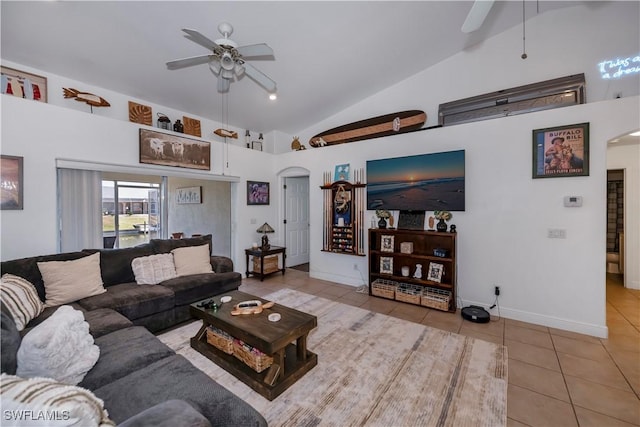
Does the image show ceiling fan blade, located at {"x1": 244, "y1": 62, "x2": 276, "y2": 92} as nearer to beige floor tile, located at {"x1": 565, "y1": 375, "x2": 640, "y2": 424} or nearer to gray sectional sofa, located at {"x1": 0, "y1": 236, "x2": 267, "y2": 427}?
gray sectional sofa, located at {"x1": 0, "y1": 236, "x2": 267, "y2": 427}

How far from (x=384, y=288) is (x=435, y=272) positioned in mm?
800

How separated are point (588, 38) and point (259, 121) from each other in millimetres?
5100

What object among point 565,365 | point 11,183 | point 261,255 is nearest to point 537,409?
point 565,365

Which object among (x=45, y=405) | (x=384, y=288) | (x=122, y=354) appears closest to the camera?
(x=45, y=405)

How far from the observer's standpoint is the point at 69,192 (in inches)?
141

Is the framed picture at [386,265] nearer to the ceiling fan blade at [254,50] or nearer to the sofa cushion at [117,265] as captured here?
the ceiling fan blade at [254,50]

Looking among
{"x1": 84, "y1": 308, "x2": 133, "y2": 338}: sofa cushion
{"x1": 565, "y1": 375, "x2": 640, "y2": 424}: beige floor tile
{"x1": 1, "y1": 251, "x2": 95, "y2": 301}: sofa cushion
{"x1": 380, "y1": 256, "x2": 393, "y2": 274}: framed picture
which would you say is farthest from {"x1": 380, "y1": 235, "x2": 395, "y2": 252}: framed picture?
{"x1": 1, "y1": 251, "x2": 95, "y2": 301}: sofa cushion

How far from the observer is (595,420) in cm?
178

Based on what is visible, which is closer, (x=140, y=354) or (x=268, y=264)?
(x=140, y=354)

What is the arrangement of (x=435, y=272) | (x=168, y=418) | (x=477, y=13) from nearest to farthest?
1. (x=168, y=418)
2. (x=477, y=13)
3. (x=435, y=272)

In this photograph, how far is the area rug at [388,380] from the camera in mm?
1816

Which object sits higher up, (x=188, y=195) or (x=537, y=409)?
(x=188, y=195)

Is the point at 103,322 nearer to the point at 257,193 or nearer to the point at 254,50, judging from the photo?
the point at 254,50

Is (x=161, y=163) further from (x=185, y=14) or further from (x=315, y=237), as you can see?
(x=315, y=237)
